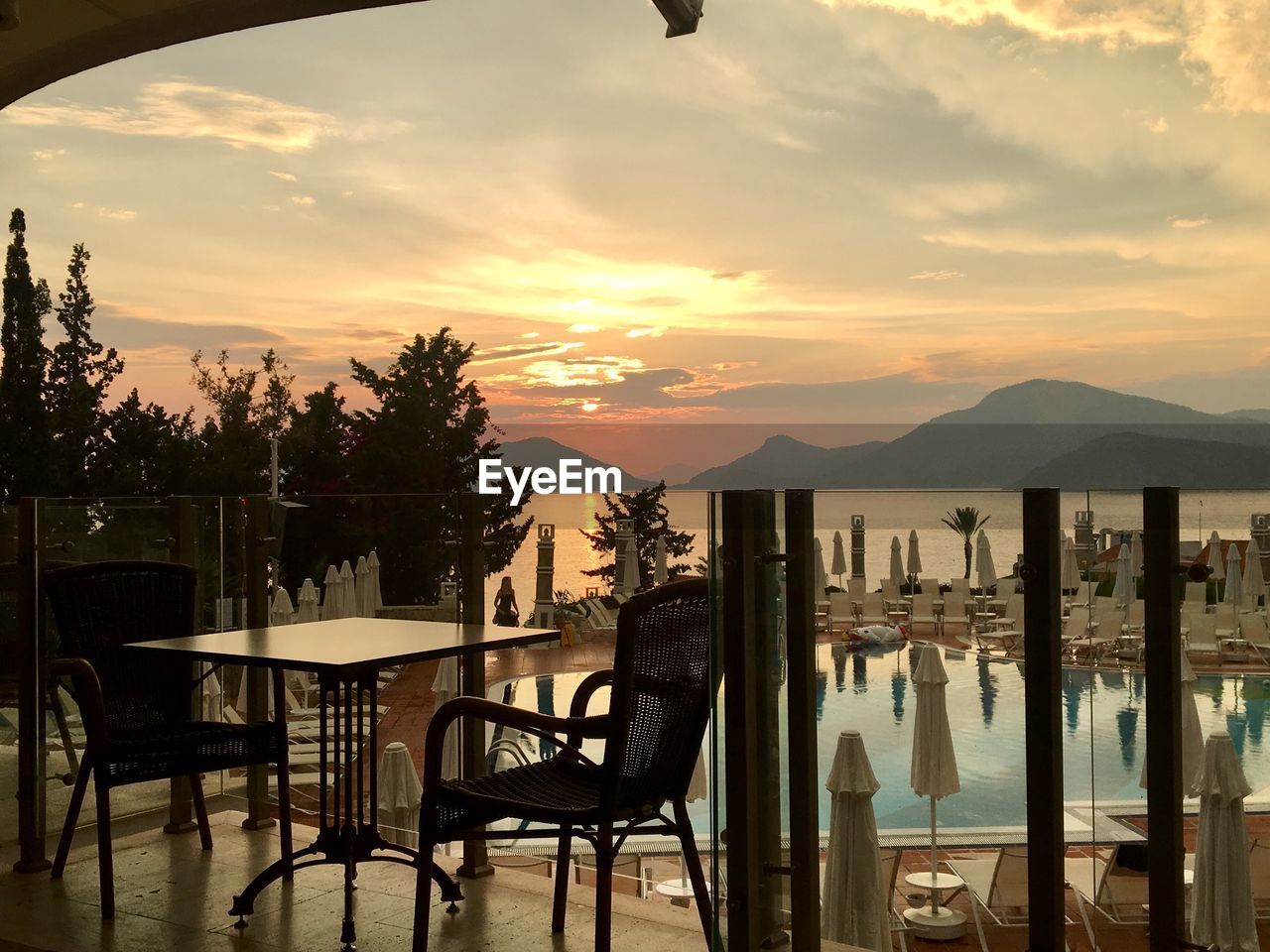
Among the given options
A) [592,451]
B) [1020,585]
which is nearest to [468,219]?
[592,451]

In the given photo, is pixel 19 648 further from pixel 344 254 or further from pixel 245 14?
pixel 344 254

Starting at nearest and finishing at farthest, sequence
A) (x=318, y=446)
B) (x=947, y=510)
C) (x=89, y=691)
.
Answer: (x=947, y=510), (x=89, y=691), (x=318, y=446)

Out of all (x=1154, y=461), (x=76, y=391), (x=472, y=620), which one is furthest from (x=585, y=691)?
(x=1154, y=461)

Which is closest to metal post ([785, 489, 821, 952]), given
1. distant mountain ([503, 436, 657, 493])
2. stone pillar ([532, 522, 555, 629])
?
stone pillar ([532, 522, 555, 629])

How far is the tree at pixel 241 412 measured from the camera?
27500 millimetres

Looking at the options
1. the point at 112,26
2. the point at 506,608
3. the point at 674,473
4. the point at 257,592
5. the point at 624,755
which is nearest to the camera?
the point at 624,755

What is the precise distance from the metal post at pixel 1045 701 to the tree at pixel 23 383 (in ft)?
84.7

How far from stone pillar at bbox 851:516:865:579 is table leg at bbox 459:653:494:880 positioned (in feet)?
5.17

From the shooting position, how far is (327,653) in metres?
2.96

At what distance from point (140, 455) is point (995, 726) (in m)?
26.5

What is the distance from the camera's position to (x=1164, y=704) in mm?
1979

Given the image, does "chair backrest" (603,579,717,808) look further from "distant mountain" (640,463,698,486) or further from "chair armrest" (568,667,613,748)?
"distant mountain" (640,463,698,486)

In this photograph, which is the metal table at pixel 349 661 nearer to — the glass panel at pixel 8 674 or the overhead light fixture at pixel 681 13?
the glass panel at pixel 8 674

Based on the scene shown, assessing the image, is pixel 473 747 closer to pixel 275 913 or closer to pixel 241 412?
pixel 275 913
